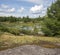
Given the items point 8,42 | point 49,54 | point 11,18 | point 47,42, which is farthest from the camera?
point 11,18

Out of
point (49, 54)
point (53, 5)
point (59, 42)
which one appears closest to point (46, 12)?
point (53, 5)

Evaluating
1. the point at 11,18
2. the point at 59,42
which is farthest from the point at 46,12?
the point at 11,18

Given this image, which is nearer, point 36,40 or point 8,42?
point 8,42

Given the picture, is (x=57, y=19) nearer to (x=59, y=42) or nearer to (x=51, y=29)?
(x=51, y=29)

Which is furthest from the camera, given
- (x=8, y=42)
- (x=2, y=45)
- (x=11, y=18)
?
(x=11, y=18)

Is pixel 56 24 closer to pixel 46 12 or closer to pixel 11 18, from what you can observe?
pixel 46 12

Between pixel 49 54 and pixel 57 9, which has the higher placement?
pixel 57 9

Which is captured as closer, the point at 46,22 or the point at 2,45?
the point at 2,45

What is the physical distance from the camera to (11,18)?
107 meters

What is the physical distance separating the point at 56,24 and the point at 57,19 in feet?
3.16

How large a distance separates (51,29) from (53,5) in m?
4.49

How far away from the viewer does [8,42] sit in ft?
84.3

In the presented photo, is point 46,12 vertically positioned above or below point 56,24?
above

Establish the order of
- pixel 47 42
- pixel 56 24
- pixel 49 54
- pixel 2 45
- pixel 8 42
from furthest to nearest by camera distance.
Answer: pixel 56 24
pixel 47 42
pixel 8 42
pixel 2 45
pixel 49 54
